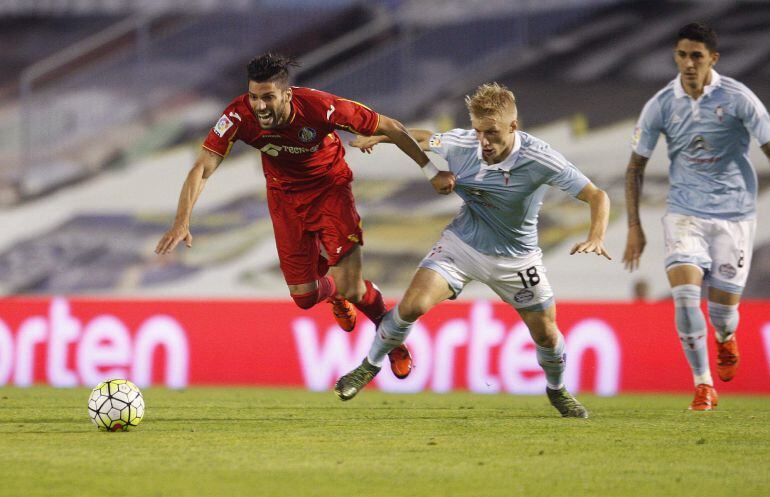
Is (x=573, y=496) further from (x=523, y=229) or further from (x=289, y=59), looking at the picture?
(x=289, y=59)

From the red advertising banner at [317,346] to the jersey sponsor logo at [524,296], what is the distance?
4.38 meters

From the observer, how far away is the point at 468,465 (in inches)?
217

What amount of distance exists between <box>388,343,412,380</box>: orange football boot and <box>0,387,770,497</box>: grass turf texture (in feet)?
0.97

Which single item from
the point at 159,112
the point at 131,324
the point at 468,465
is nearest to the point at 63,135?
the point at 159,112

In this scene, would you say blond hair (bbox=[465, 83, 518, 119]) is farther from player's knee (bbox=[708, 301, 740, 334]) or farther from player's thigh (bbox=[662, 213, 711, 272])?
player's knee (bbox=[708, 301, 740, 334])

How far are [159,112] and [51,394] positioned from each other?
11.3 meters

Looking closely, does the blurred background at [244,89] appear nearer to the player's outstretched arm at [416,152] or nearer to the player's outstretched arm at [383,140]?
the player's outstretched arm at [383,140]

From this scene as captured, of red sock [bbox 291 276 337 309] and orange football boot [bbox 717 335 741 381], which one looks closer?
orange football boot [bbox 717 335 741 381]

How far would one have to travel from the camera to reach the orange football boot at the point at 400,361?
27.1 feet

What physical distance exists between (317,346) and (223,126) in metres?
5.36

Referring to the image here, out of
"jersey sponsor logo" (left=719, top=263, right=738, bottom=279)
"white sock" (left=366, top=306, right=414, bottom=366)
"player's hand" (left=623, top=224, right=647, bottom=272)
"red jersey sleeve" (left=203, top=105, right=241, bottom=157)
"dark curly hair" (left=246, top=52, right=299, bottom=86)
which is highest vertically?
"dark curly hair" (left=246, top=52, right=299, bottom=86)

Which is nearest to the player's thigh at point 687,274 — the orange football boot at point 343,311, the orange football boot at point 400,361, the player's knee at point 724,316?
the player's knee at point 724,316

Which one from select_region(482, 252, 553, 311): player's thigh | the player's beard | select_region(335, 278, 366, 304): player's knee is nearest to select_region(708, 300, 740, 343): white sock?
select_region(482, 252, 553, 311): player's thigh

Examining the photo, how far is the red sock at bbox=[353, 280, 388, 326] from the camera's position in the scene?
852 cm
